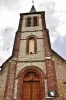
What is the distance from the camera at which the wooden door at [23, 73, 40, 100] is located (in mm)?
16311

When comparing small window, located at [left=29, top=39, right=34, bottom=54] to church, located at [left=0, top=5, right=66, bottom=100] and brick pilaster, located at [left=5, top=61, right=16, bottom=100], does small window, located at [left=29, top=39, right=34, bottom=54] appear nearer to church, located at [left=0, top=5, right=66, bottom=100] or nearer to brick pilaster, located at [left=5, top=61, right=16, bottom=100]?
church, located at [left=0, top=5, right=66, bottom=100]

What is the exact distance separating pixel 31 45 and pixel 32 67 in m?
3.46

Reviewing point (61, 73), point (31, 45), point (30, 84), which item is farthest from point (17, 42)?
point (61, 73)

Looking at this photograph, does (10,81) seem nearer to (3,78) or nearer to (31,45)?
(3,78)

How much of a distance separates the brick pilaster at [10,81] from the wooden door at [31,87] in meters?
1.30

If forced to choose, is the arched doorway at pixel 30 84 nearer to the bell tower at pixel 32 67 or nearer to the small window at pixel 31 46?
the bell tower at pixel 32 67

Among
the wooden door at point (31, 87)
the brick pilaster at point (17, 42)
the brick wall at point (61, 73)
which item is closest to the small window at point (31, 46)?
the brick pilaster at point (17, 42)

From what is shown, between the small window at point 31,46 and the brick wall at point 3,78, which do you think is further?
the small window at point 31,46

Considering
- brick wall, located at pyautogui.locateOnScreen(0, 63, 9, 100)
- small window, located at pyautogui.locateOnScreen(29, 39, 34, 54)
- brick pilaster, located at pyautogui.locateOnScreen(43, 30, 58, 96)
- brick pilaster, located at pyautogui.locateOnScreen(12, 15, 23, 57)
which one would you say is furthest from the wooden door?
brick pilaster, located at pyautogui.locateOnScreen(12, 15, 23, 57)

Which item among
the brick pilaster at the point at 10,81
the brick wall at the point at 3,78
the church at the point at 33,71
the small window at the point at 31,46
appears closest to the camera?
the brick pilaster at the point at 10,81

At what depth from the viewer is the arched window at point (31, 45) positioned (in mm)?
19561

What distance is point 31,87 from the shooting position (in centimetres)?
1686

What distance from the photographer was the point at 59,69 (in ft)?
57.7

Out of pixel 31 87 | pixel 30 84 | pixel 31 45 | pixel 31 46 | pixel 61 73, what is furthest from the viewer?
pixel 31 45
